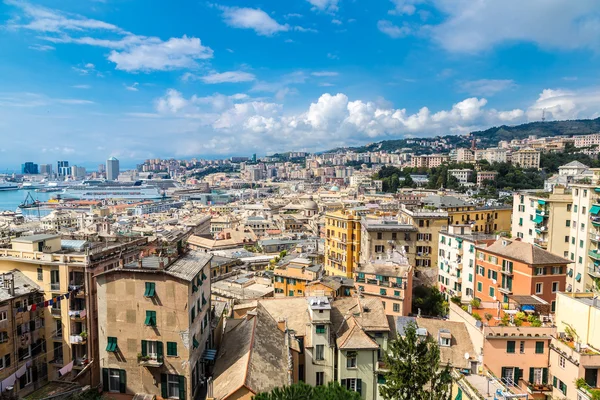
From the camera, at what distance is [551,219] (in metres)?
37.0

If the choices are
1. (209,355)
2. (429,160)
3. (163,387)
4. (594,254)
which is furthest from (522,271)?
(429,160)

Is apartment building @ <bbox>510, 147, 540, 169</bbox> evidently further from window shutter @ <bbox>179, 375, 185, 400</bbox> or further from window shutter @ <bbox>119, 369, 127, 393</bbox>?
window shutter @ <bbox>119, 369, 127, 393</bbox>

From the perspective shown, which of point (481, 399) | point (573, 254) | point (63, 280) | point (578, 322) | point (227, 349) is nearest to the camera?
point (481, 399)

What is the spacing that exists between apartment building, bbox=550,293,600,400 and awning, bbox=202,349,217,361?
14.8 metres

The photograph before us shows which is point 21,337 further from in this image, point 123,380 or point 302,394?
point 302,394

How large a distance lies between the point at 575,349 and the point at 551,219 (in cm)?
2243

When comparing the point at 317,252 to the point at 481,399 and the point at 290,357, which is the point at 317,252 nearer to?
the point at 290,357

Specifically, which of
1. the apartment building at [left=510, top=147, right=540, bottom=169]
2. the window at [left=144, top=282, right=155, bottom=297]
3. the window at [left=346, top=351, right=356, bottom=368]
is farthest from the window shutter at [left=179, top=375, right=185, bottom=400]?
the apartment building at [left=510, top=147, right=540, bottom=169]

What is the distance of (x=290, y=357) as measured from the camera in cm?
1809

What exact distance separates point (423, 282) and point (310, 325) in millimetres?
19606

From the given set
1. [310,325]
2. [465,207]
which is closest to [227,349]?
[310,325]

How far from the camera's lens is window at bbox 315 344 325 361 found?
63.6 feet

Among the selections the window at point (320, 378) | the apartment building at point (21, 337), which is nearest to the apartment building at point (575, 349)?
the window at point (320, 378)

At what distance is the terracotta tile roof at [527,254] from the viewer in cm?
2569
